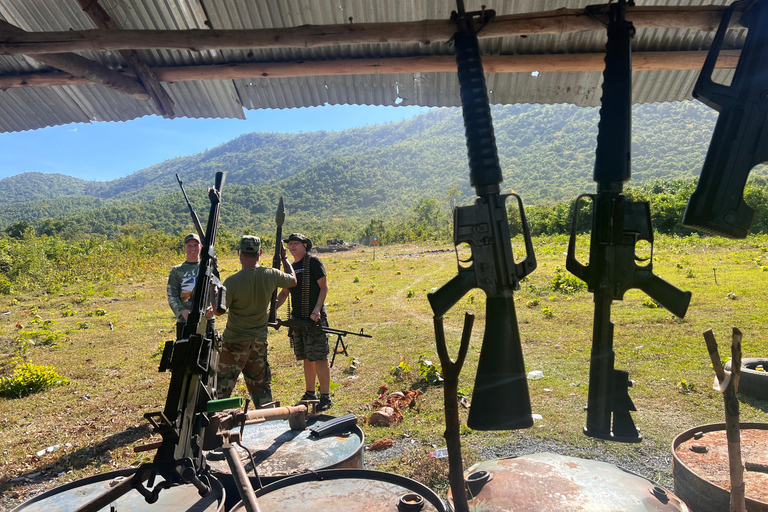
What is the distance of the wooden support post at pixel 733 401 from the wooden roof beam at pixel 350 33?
1730 millimetres

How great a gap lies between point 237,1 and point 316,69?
2.51ft

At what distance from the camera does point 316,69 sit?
3.89m

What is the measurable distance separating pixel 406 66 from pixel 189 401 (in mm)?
2976

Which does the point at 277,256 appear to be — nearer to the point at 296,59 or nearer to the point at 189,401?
the point at 296,59

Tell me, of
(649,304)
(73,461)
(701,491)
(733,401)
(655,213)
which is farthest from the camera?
(655,213)

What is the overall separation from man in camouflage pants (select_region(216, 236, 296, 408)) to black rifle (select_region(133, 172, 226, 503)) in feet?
6.54

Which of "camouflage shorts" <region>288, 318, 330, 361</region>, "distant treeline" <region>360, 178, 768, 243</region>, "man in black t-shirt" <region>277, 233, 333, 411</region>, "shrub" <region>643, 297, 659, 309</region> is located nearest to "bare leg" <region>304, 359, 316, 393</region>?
"man in black t-shirt" <region>277, 233, 333, 411</region>

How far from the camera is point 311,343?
5.32m

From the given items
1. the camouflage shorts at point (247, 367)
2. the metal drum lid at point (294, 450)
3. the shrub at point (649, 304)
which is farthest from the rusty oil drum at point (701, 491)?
the shrub at point (649, 304)

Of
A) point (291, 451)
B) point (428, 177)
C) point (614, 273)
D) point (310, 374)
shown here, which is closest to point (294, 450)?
point (291, 451)

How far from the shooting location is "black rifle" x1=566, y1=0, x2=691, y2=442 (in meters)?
2.02

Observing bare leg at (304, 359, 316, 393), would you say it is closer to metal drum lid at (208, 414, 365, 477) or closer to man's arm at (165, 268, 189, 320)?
man's arm at (165, 268, 189, 320)

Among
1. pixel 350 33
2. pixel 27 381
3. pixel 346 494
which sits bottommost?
pixel 27 381

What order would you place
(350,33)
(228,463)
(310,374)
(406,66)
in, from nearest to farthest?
(228,463)
(350,33)
(406,66)
(310,374)
